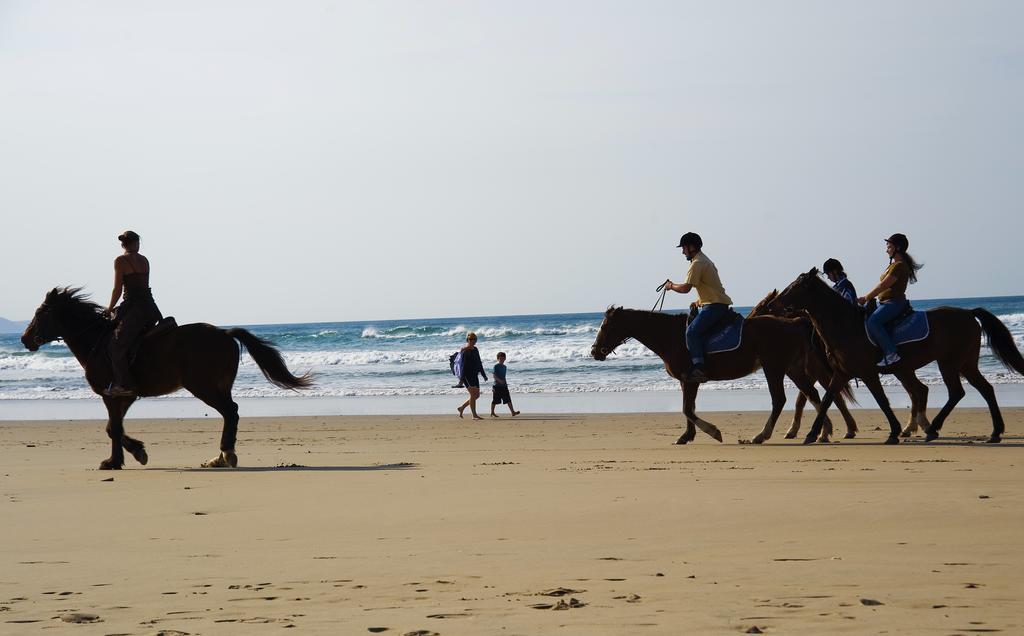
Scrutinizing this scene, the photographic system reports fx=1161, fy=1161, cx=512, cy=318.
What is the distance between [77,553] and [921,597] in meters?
4.37

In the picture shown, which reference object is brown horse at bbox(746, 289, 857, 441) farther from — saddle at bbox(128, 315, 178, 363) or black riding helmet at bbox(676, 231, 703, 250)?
saddle at bbox(128, 315, 178, 363)

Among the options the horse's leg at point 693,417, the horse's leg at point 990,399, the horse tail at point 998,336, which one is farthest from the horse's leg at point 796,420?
the horse tail at point 998,336

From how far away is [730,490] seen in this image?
8.21 meters

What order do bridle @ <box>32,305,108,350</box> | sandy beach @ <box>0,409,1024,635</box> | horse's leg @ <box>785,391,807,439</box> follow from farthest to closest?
horse's leg @ <box>785,391,807,439</box> < bridle @ <box>32,305,108,350</box> < sandy beach @ <box>0,409,1024,635</box>

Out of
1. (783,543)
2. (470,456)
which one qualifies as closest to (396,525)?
(783,543)

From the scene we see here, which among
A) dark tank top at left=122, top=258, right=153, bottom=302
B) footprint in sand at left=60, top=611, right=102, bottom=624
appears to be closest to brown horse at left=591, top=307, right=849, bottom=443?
dark tank top at left=122, top=258, right=153, bottom=302

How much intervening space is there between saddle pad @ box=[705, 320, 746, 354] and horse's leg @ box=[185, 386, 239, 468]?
518cm

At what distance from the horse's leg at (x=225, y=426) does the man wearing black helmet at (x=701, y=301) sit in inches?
191

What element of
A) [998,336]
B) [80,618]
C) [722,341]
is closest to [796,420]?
[722,341]

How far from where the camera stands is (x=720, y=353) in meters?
12.9

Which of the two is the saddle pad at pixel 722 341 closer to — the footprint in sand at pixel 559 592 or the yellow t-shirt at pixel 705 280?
the yellow t-shirt at pixel 705 280

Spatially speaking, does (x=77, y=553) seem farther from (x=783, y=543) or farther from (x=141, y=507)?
(x=783, y=543)

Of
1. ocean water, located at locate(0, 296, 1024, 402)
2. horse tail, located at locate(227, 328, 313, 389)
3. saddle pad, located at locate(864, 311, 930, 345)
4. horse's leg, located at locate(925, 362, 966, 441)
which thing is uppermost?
saddle pad, located at locate(864, 311, 930, 345)

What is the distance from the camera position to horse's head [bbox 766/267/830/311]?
41.3 ft
